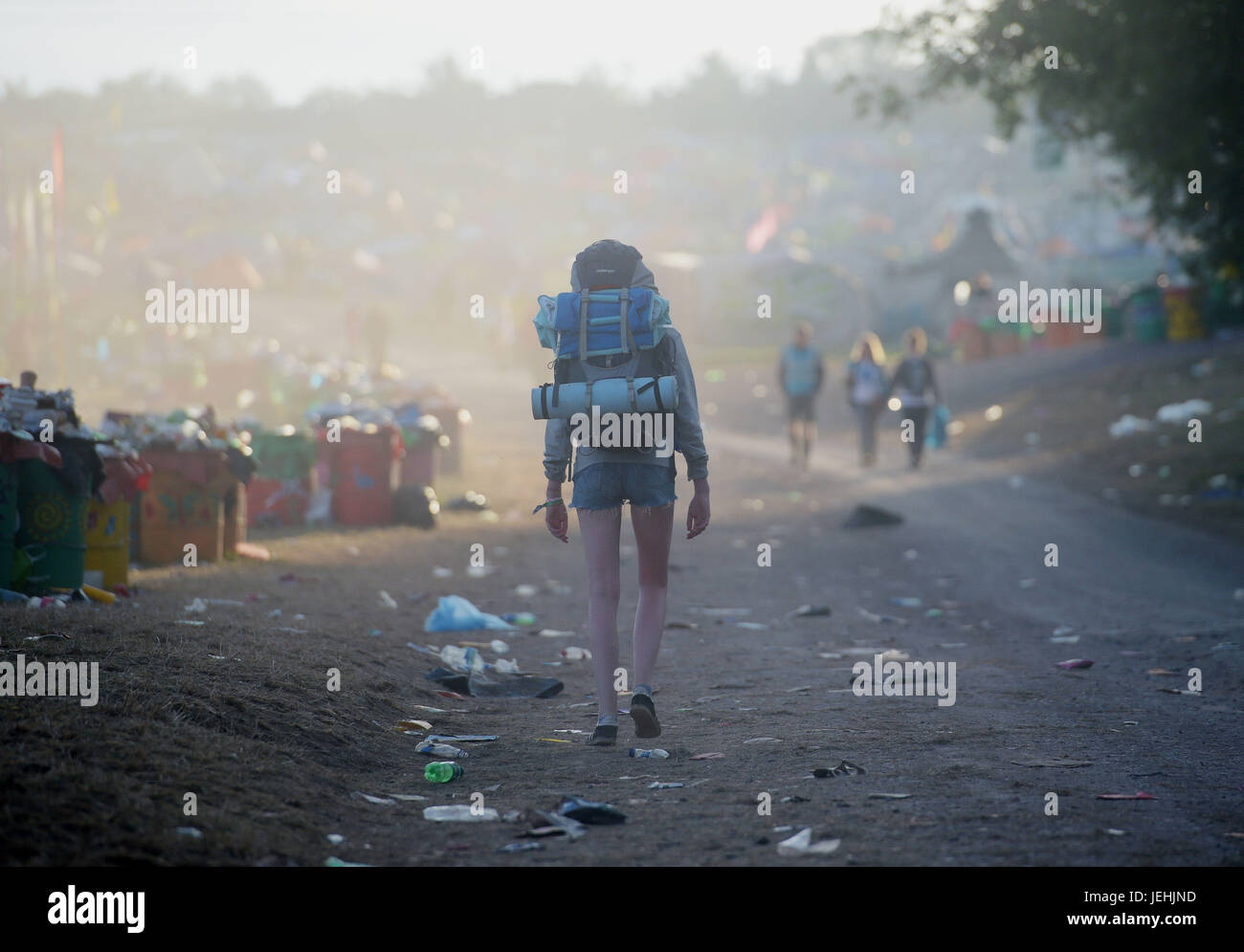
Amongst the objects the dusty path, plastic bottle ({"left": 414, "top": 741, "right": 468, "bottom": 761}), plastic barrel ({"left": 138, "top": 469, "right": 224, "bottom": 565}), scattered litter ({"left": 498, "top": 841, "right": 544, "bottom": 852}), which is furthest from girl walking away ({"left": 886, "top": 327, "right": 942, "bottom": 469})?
scattered litter ({"left": 498, "top": 841, "right": 544, "bottom": 852})

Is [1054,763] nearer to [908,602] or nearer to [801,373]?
[908,602]

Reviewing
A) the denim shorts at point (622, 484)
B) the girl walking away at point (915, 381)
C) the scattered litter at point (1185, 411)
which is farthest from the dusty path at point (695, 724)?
the scattered litter at point (1185, 411)

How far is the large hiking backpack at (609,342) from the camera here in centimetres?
539

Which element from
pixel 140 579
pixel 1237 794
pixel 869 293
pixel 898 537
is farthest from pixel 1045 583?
pixel 869 293

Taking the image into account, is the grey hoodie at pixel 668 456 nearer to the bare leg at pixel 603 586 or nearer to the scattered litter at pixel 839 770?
the bare leg at pixel 603 586

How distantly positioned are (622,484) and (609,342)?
0.59 metres

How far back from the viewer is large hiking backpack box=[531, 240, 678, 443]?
5387mm

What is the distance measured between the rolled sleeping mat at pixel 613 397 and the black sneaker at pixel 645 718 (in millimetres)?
1273

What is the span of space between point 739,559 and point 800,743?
6810 mm

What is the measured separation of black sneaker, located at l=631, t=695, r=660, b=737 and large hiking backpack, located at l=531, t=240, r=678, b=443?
122cm

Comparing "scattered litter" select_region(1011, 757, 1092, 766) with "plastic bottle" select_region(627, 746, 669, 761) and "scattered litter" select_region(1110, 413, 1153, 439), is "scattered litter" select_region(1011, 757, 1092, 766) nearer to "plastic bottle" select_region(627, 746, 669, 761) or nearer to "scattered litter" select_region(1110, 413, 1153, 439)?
"plastic bottle" select_region(627, 746, 669, 761)

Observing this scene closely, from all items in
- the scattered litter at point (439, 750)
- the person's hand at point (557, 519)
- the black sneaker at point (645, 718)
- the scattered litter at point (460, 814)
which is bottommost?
the scattered litter at point (439, 750)

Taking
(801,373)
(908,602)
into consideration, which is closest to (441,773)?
(908,602)

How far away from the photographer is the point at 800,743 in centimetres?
566
